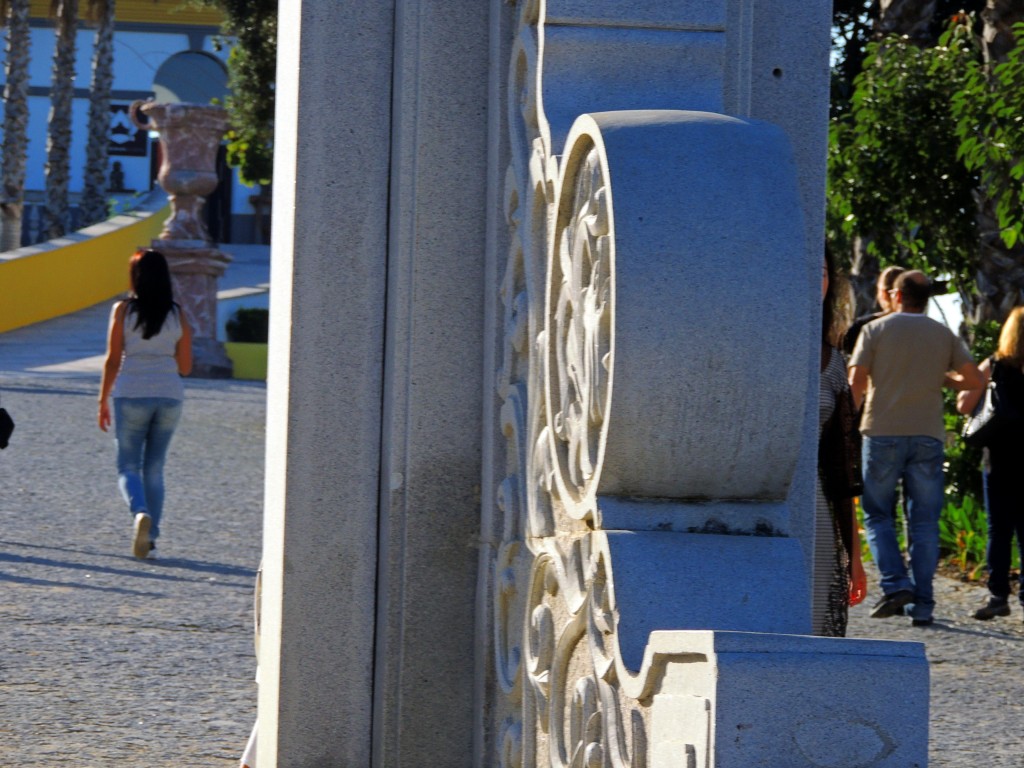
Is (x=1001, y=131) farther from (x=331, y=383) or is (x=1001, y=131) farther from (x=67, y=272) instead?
(x=67, y=272)

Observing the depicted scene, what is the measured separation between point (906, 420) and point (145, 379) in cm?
415

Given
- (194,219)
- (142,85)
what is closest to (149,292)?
(194,219)

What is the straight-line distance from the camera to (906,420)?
9.37m

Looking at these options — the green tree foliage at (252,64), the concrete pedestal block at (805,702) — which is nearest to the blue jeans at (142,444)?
the concrete pedestal block at (805,702)

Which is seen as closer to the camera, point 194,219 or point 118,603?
point 118,603

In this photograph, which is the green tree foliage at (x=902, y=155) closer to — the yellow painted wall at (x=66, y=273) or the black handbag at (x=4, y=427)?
the black handbag at (x=4, y=427)

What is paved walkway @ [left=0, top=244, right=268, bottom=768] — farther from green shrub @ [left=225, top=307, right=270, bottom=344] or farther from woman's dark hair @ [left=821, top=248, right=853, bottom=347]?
green shrub @ [left=225, top=307, right=270, bottom=344]

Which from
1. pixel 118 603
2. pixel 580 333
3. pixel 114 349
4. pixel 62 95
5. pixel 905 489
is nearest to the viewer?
pixel 580 333

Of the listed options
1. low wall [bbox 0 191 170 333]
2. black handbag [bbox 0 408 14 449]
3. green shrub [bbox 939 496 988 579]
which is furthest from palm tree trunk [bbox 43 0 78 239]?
black handbag [bbox 0 408 14 449]

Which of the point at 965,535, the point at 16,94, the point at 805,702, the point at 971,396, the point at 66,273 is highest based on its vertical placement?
the point at 16,94

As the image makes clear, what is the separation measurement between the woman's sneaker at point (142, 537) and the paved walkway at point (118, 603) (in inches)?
3.7

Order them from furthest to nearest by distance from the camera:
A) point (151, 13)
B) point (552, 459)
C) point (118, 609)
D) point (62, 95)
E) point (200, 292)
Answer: point (151, 13) → point (62, 95) → point (200, 292) → point (118, 609) → point (552, 459)

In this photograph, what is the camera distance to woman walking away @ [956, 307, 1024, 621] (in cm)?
919

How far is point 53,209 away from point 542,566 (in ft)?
107
